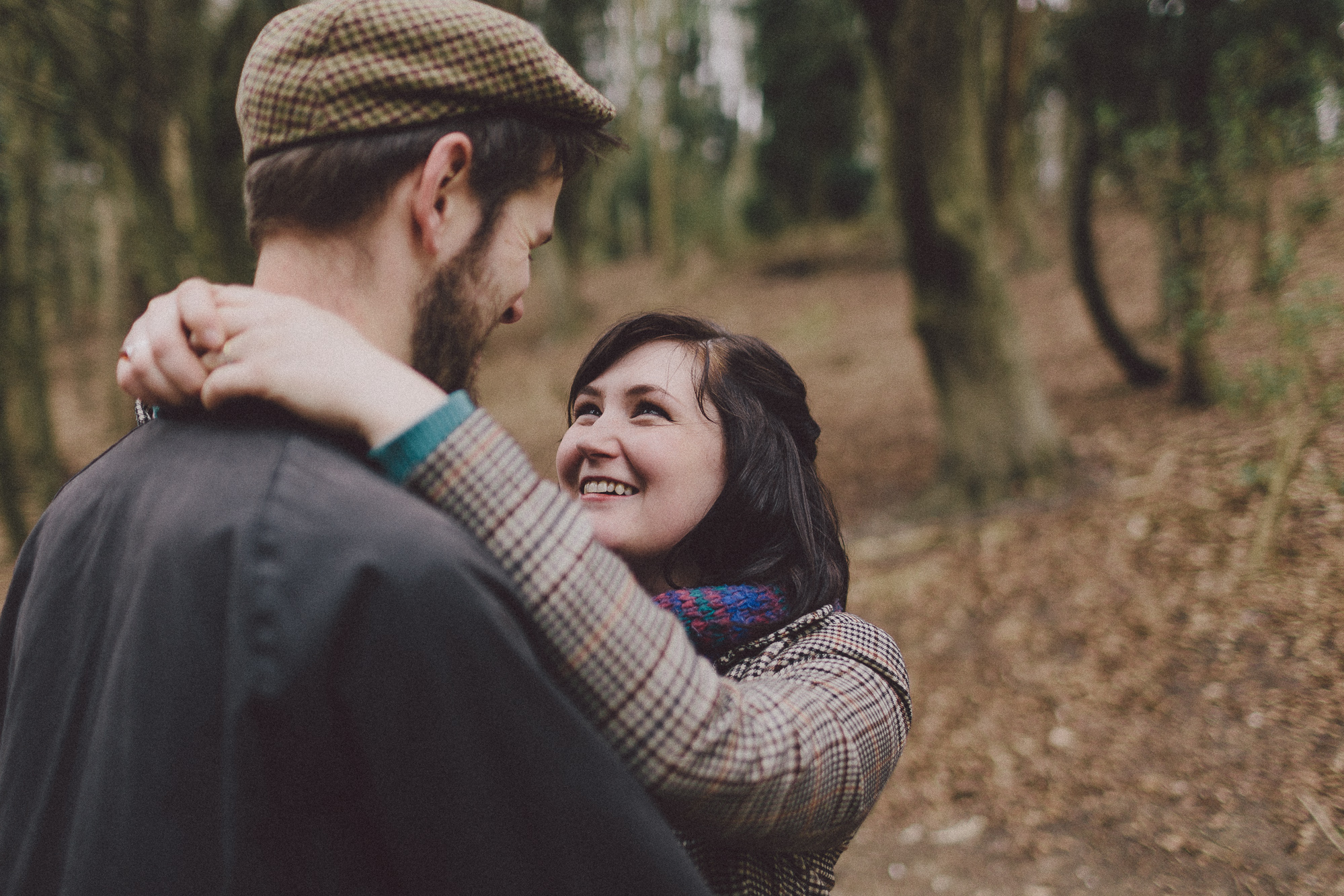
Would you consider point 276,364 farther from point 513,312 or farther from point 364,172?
point 513,312

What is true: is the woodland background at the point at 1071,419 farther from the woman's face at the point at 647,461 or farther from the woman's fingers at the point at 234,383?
the woman's fingers at the point at 234,383

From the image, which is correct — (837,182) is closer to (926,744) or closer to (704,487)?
(926,744)

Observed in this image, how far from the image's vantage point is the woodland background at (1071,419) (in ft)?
12.7

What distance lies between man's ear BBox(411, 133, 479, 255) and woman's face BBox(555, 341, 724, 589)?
2.51 feet

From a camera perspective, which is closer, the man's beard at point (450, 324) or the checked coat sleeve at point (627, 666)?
the checked coat sleeve at point (627, 666)

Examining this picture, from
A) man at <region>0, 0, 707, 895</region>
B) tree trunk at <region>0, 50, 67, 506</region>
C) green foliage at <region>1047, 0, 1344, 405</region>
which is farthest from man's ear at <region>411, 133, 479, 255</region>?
tree trunk at <region>0, 50, 67, 506</region>

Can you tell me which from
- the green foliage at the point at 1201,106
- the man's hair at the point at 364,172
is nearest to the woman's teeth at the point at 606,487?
the man's hair at the point at 364,172

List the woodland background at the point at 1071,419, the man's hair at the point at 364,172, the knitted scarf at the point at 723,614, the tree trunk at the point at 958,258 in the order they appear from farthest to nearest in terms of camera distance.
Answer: the tree trunk at the point at 958,258, the woodland background at the point at 1071,419, the knitted scarf at the point at 723,614, the man's hair at the point at 364,172

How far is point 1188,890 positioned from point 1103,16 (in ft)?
27.3

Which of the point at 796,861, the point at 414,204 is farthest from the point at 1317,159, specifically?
the point at 414,204

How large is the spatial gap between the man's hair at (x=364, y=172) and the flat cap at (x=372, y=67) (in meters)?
0.02

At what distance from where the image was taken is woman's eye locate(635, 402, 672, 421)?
196 centimetres

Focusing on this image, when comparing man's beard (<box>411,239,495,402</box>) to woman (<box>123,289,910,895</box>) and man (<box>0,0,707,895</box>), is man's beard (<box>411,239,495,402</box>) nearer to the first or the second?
man (<box>0,0,707,895</box>)

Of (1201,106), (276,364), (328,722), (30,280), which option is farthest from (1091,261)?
(30,280)
